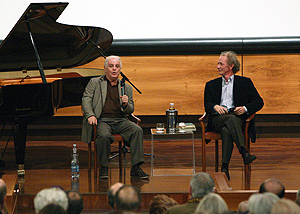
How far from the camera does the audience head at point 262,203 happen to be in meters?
2.08

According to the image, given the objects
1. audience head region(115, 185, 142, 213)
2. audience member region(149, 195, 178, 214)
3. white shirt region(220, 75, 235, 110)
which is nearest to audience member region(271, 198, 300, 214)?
audience head region(115, 185, 142, 213)

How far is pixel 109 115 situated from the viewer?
15.3 ft

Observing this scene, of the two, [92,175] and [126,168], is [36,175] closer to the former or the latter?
[92,175]

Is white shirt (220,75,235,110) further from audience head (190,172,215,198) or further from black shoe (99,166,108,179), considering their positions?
audience head (190,172,215,198)

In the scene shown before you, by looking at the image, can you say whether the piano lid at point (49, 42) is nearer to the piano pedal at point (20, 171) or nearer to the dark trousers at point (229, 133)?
the piano pedal at point (20, 171)

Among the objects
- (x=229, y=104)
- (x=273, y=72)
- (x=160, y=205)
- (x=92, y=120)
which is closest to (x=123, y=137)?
(x=92, y=120)

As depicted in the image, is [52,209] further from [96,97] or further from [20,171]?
[96,97]

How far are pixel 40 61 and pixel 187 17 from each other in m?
2.41

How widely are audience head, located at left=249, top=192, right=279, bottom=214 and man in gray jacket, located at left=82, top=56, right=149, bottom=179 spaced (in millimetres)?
2337

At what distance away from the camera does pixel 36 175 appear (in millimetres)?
4535

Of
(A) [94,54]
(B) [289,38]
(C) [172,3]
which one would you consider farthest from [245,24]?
(A) [94,54]

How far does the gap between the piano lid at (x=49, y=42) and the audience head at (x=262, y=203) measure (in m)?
2.95

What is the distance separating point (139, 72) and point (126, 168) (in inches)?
72.0

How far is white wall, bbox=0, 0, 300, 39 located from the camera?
6352 millimetres
